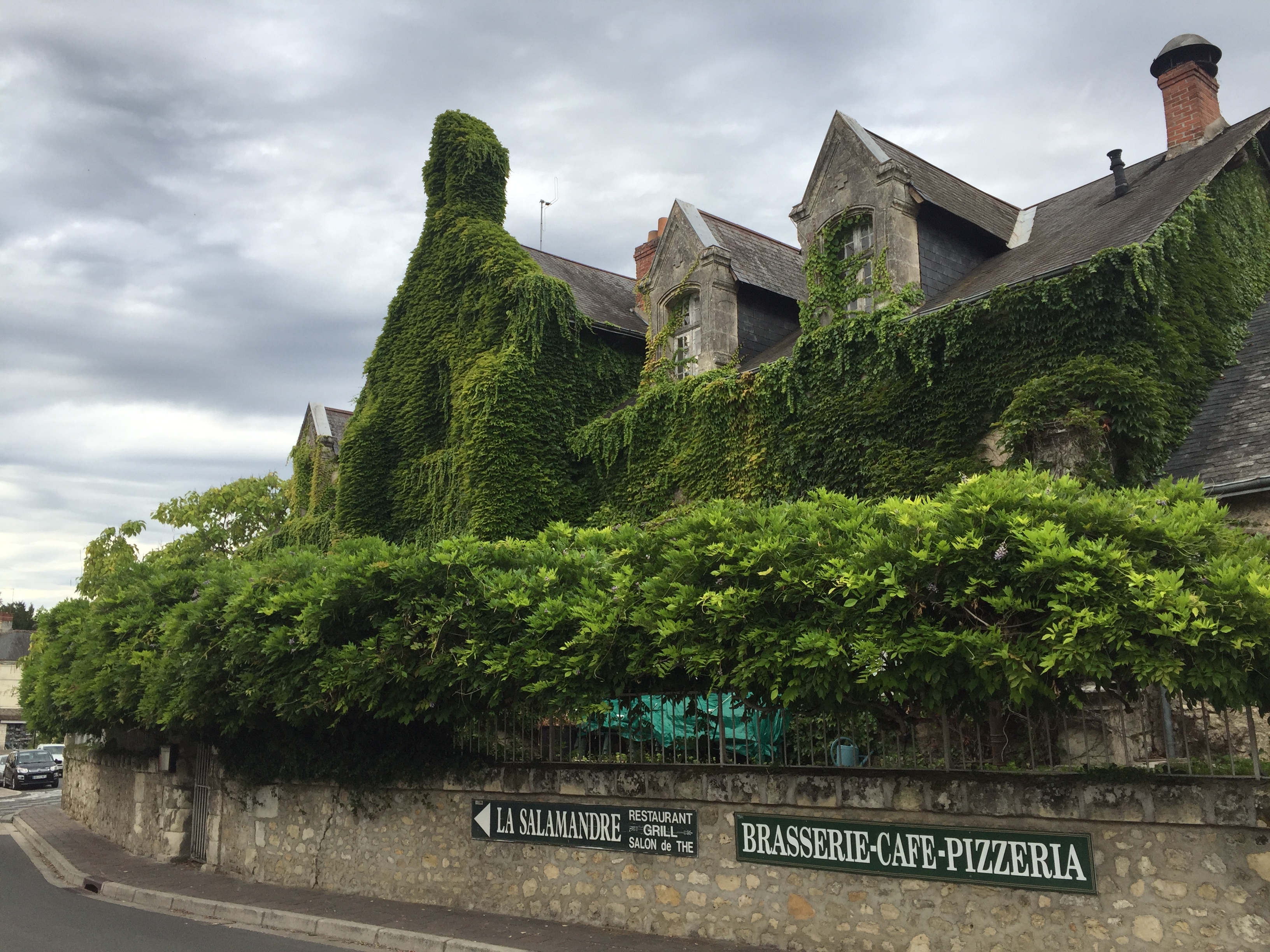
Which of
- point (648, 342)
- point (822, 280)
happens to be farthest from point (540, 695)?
point (648, 342)

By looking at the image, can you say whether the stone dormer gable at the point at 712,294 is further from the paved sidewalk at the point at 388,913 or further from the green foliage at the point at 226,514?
the green foliage at the point at 226,514

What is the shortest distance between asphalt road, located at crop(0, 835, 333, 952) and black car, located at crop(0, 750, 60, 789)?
98.5 ft

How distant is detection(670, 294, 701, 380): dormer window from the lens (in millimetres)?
17688

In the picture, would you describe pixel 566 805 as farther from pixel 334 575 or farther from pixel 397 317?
pixel 397 317

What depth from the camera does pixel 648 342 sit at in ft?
61.7

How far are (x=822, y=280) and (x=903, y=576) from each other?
10.3 m

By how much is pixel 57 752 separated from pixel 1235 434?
1923 inches

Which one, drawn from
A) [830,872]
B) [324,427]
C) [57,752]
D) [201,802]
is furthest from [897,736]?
[57,752]

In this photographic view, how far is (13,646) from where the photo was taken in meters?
73.4

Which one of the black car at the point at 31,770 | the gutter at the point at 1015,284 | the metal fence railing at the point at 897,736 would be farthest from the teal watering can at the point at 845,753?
the black car at the point at 31,770

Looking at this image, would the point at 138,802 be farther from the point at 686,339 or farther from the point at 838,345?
the point at 838,345

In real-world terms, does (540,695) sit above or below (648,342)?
below

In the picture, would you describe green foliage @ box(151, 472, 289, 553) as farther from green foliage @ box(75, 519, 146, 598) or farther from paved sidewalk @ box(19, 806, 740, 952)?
paved sidewalk @ box(19, 806, 740, 952)

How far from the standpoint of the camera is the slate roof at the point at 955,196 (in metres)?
16.0
